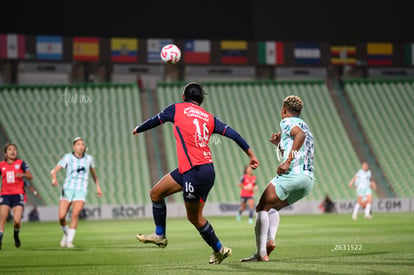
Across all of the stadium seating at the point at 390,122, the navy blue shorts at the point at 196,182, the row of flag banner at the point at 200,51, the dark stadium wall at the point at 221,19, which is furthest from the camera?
the dark stadium wall at the point at 221,19

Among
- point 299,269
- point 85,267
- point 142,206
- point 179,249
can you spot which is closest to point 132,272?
point 85,267

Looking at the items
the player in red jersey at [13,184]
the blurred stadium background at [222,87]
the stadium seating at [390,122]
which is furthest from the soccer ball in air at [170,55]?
the stadium seating at [390,122]

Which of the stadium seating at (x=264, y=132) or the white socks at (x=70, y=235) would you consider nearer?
the white socks at (x=70, y=235)

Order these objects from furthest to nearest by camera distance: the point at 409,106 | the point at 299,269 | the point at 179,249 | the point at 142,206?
the point at 409,106
the point at 142,206
the point at 179,249
the point at 299,269

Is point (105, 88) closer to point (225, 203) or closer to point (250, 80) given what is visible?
point (250, 80)

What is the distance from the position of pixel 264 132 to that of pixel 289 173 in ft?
94.0

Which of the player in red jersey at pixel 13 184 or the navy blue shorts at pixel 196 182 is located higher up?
the navy blue shorts at pixel 196 182

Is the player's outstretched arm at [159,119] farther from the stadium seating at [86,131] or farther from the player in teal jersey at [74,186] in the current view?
the stadium seating at [86,131]

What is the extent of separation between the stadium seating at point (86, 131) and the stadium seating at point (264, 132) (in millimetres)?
1864

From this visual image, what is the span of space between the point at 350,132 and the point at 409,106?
4435mm

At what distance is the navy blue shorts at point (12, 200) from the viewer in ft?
48.6

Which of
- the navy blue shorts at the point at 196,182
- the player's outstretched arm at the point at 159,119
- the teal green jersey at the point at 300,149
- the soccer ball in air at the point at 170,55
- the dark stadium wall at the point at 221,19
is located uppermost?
the dark stadium wall at the point at 221,19

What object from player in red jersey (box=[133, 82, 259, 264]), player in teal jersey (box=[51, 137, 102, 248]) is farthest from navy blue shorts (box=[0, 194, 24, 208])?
player in red jersey (box=[133, 82, 259, 264])

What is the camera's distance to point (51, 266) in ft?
34.6
